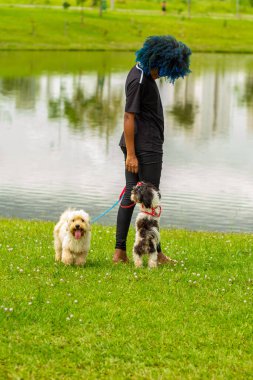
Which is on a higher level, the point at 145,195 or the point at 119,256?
the point at 145,195

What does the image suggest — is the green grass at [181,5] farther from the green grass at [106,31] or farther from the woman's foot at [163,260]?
the woman's foot at [163,260]

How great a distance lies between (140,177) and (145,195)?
785mm

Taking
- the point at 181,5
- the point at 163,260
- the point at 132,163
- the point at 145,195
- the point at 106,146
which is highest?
the point at 132,163

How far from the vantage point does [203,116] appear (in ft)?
135

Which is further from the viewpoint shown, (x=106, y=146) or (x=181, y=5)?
(x=181, y=5)

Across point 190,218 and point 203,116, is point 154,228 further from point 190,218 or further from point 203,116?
point 203,116

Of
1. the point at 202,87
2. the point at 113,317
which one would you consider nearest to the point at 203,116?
the point at 202,87

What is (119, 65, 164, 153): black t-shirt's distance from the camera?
11.1 metres

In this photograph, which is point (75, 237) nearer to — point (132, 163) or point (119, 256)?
point (119, 256)

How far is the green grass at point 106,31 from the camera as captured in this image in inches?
3396

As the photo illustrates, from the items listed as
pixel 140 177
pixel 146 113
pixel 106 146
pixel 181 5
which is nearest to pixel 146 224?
pixel 140 177

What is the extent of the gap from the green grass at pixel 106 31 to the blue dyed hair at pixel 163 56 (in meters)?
70.4

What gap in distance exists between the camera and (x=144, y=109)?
11.4 m

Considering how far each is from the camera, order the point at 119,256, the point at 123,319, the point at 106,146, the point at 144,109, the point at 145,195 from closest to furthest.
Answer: the point at 123,319
the point at 145,195
the point at 144,109
the point at 119,256
the point at 106,146
